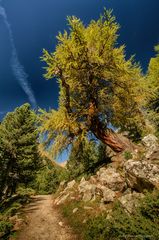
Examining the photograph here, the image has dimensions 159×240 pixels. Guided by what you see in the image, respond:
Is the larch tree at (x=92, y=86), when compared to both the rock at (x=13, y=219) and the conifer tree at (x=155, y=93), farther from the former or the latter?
the rock at (x=13, y=219)

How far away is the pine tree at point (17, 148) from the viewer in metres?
16.7

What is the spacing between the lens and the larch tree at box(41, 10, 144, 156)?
12734mm

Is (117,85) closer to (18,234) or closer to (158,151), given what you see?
(158,151)

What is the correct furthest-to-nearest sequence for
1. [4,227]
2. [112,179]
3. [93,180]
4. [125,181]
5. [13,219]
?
[93,180] < [112,179] < [13,219] < [125,181] < [4,227]

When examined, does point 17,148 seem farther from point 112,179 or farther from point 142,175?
point 142,175

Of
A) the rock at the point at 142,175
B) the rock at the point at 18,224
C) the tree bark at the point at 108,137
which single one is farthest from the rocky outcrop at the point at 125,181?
the rock at the point at 18,224

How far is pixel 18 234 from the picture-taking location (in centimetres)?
1015

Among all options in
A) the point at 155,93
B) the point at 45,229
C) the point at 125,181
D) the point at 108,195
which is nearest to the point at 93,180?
the point at 108,195

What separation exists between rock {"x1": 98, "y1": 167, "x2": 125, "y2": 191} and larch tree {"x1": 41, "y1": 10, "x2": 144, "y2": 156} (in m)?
2.11

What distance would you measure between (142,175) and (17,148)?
12.0 metres

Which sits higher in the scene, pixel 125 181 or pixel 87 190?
pixel 87 190

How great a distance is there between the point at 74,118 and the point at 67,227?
6.59 m

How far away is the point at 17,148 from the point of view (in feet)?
58.3

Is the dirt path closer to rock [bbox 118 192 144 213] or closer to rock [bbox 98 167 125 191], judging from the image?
rock [bbox 118 192 144 213]
